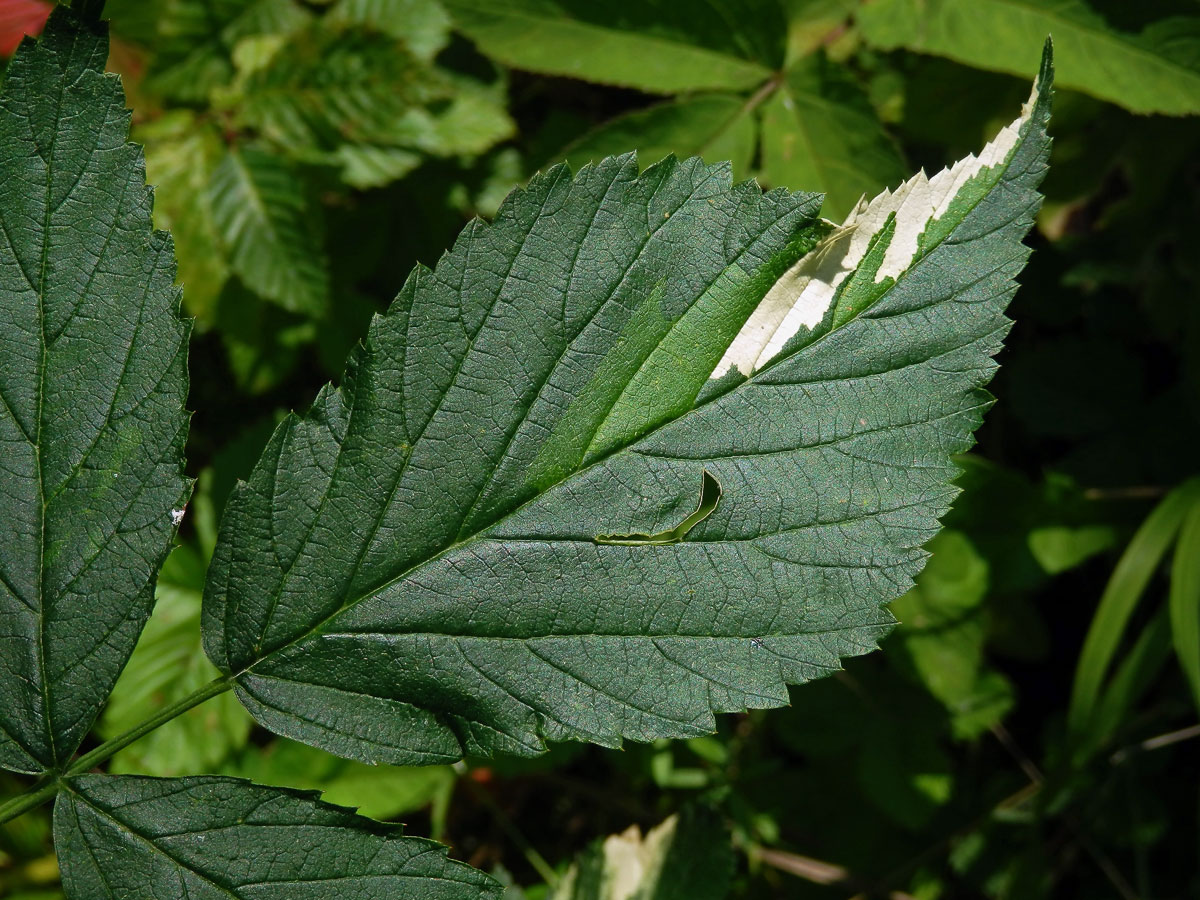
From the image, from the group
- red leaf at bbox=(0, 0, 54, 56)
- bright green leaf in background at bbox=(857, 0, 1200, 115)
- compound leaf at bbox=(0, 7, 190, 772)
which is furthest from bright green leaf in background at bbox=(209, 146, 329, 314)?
bright green leaf in background at bbox=(857, 0, 1200, 115)

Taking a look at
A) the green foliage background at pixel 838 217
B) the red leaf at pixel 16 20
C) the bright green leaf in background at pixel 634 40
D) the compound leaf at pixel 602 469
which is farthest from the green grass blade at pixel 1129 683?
the red leaf at pixel 16 20

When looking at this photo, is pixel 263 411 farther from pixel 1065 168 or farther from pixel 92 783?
pixel 1065 168

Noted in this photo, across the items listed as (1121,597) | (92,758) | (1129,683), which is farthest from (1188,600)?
(92,758)

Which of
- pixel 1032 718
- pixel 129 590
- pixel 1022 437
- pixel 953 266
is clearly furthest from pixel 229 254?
pixel 1032 718

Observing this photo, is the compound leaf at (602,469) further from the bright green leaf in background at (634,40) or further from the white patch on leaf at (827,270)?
the bright green leaf in background at (634,40)

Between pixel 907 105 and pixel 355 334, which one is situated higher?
pixel 907 105

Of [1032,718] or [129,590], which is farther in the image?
[1032,718]

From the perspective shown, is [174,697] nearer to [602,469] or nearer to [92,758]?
[92,758]
